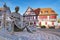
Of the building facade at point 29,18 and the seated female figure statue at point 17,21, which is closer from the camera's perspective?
the seated female figure statue at point 17,21

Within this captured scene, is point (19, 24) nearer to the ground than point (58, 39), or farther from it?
farther from it

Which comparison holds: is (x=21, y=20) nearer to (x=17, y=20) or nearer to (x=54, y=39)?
(x=17, y=20)

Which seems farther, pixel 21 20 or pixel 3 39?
pixel 21 20

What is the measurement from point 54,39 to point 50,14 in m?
10.0

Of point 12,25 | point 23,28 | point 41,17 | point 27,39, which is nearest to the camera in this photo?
point 27,39

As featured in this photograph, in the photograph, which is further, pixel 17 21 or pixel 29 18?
pixel 29 18

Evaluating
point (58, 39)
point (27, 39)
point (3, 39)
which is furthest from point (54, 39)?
point (3, 39)

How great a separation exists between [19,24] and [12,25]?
0.22m

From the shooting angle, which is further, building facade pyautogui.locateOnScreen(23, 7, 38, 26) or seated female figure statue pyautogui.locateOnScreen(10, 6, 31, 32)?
building facade pyautogui.locateOnScreen(23, 7, 38, 26)

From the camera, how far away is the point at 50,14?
41.2ft

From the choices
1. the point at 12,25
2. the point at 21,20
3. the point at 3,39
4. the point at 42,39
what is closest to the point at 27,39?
the point at 42,39

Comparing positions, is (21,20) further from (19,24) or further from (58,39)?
(58,39)

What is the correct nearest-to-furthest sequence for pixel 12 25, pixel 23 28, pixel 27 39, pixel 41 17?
pixel 27 39, pixel 12 25, pixel 23 28, pixel 41 17

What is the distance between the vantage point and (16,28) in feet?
11.0
